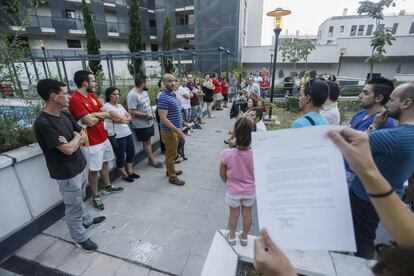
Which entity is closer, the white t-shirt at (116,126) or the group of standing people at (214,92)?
the white t-shirt at (116,126)

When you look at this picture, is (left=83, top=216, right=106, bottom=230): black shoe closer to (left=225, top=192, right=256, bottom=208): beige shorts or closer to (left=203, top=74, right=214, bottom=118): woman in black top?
(left=225, top=192, right=256, bottom=208): beige shorts

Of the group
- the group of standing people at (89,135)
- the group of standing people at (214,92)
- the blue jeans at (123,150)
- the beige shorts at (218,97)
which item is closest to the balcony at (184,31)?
the group of standing people at (214,92)

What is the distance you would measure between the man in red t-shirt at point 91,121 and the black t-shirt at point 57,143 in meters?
0.47

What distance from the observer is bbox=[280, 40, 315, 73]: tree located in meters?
25.1

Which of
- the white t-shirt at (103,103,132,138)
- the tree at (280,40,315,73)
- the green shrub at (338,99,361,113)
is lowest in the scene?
the green shrub at (338,99,361,113)

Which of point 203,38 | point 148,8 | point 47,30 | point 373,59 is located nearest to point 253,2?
point 203,38

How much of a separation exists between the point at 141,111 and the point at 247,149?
2.79 metres

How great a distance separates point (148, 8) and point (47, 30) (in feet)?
40.0

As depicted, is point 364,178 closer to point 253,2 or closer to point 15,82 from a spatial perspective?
point 15,82

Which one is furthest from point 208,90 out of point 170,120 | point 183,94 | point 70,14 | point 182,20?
point 182,20

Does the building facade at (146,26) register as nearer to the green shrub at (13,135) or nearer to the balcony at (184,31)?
the balcony at (184,31)

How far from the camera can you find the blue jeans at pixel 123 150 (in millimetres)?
3836

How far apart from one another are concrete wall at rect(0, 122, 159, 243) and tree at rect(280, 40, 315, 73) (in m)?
28.2

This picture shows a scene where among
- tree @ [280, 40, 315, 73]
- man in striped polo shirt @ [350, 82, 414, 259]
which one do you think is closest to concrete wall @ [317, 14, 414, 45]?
tree @ [280, 40, 315, 73]
